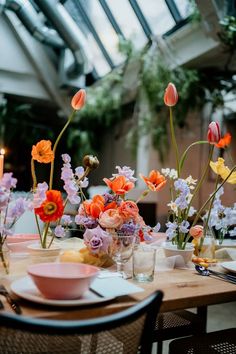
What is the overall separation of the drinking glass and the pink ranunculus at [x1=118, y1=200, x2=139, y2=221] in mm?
72

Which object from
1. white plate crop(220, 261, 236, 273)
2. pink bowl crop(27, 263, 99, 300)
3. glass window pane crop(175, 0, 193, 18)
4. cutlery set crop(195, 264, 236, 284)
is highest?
glass window pane crop(175, 0, 193, 18)

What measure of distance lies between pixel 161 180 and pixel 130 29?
5.26 metres

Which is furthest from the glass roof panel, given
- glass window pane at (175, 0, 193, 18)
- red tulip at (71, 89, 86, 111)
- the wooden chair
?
the wooden chair

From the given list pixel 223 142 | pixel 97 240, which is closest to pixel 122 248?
pixel 97 240

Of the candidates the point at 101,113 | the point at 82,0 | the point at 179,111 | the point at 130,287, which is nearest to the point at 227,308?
the point at 130,287

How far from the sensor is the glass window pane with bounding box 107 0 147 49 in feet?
19.3

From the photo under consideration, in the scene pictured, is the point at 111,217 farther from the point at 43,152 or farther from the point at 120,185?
the point at 43,152

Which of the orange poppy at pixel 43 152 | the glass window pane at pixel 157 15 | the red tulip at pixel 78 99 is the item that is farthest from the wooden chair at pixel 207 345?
the glass window pane at pixel 157 15

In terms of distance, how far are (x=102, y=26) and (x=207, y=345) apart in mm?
6111

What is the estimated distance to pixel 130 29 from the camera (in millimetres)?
6121

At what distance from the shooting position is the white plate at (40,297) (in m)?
0.85

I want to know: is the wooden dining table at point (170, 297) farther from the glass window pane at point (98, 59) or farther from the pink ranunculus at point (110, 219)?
the glass window pane at point (98, 59)

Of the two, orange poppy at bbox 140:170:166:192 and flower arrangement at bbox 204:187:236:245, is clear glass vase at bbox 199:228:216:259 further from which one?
orange poppy at bbox 140:170:166:192

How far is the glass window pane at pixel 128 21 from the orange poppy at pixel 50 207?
16.3 feet
